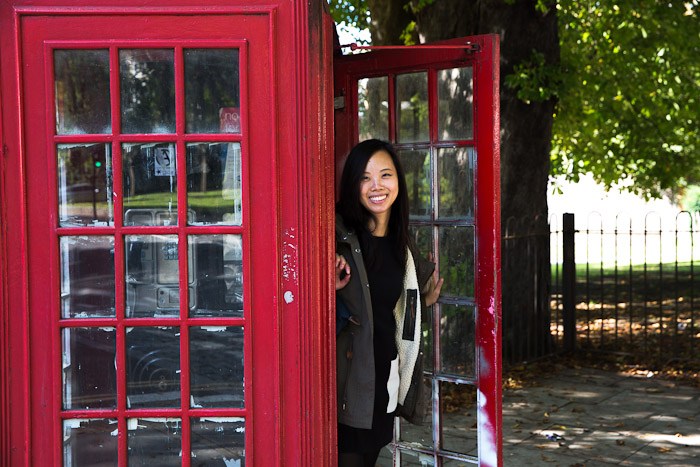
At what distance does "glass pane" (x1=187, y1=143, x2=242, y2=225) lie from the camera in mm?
3305

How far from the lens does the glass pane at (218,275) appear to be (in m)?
3.32

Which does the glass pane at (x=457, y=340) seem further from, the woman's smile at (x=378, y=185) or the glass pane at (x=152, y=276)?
the glass pane at (x=152, y=276)

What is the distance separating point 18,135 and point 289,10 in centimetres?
109

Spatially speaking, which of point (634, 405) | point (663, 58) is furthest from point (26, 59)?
point (663, 58)

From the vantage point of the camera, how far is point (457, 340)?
14.0 ft

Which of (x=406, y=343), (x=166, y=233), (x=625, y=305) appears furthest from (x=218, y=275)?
(x=625, y=305)

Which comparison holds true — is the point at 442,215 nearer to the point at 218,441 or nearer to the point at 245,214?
the point at 245,214

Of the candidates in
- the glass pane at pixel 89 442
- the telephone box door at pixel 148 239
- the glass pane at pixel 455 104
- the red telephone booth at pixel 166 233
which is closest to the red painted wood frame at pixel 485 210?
the glass pane at pixel 455 104

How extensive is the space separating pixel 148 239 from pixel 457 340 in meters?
1.66

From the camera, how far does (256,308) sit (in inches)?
131

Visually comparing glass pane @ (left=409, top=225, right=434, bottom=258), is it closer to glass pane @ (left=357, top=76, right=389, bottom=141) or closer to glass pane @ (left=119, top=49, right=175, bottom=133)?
glass pane @ (left=357, top=76, right=389, bottom=141)

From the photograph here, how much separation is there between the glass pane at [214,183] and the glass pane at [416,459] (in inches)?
71.7

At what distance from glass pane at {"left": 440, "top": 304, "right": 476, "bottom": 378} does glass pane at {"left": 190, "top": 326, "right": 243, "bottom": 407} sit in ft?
4.26

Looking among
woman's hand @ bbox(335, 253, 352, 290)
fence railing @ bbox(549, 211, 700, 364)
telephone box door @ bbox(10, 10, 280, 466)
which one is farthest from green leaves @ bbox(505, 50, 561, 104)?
telephone box door @ bbox(10, 10, 280, 466)
